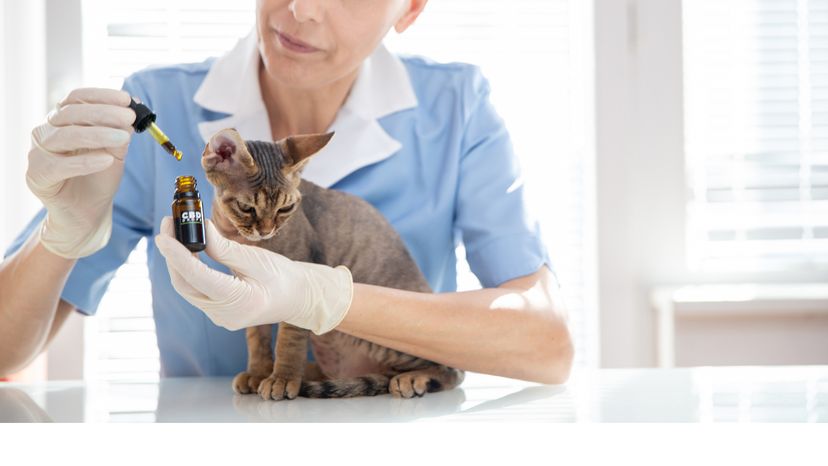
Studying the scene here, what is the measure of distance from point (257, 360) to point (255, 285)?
23 cm

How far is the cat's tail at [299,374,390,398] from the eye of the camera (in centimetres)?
117

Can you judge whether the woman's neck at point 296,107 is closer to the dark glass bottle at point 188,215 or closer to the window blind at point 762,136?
the dark glass bottle at point 188,215

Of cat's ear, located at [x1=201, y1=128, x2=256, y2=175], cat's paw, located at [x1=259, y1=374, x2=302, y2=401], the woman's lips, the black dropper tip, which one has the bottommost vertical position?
cat's paw, located at [x1=259, y1=374, x2=302, y2=401]

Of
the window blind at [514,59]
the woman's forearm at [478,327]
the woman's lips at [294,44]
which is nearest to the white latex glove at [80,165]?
the woman's lips at [294,44]

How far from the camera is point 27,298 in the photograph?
1348mm

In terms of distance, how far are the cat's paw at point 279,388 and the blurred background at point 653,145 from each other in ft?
4.43

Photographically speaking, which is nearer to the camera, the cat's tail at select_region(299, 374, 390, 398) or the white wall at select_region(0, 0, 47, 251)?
the cat's tail at select_region(299, 374, 390, 398)

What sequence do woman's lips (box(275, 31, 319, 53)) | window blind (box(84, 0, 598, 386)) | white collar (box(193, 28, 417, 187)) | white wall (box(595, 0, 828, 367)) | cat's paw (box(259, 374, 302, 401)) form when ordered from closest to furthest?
cat's paw (box(259, 374, 302, 401))
woman's lips (box(275, 31, 319, 53))
white collar (box(193, 28, 417, 187))
window blind (box(84, 0, 598, 386))
white wall (box(595, 0, 828, 367))

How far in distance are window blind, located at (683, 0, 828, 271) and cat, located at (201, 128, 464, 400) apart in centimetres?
172

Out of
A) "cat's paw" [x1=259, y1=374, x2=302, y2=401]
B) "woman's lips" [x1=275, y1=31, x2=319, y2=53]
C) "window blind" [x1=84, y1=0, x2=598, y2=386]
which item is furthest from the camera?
"window blind" [x1=84, y1=0, x2=598, y2=386]

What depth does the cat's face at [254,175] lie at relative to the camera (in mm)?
1038

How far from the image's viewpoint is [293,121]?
1359 millimetres

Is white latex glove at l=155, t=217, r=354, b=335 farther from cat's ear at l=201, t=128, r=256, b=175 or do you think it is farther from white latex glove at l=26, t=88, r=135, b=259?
white latex glove at l=26, t=88, r=135, b=259

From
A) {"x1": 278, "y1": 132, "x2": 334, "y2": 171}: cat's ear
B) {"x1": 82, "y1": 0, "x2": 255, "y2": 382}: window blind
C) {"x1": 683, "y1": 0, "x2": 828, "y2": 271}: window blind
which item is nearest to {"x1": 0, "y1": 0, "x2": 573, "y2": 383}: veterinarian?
{"x1": 278, "y1": 132, "x2": 334, "y2": 171}: cat's ear
